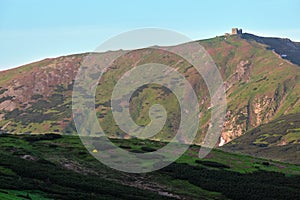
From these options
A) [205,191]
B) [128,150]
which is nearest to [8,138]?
[128,150]

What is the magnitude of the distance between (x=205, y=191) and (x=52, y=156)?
4207 cm

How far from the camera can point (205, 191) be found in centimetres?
9812

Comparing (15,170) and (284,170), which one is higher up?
(15,170)

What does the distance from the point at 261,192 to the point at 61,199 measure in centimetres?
5377

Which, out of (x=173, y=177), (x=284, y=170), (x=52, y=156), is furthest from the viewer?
(x=284, y=170)

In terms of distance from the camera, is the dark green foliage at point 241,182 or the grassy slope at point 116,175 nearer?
the grassy slope at point 116,175

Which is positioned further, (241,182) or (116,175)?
(241,182)

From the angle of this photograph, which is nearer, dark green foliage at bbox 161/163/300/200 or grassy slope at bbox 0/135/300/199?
grassy slope at bbox 0/135/300/199

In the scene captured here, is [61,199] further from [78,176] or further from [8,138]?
[8,138]

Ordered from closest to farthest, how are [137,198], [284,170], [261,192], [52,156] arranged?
[137,198]
[261,192]
[52,156]
[284,170]

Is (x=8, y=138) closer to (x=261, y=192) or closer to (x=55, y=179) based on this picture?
(x=55, y=179)

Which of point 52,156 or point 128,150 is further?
point 128,150

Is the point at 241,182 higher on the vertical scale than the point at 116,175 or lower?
lower

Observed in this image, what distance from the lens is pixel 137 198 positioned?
76.8m
